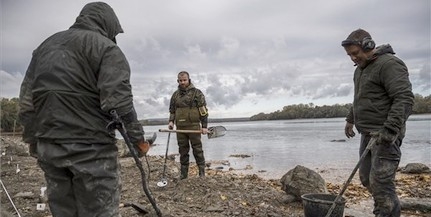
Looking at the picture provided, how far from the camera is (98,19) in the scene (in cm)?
346

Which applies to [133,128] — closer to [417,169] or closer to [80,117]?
[80,117]

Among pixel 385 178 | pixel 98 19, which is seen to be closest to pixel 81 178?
pixel 98 19

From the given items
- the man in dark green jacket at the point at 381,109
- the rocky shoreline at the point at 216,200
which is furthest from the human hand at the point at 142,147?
the man in dark green jacket at the point at 381,109

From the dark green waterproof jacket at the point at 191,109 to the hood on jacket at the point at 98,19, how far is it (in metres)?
4.65

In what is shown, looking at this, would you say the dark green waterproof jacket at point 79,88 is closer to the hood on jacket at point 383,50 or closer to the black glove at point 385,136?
the black glove at point 385,136

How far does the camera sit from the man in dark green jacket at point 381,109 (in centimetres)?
439

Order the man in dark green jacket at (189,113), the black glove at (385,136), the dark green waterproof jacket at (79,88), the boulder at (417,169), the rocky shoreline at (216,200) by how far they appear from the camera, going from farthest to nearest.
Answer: the boulder at (417,169) → the man in dark green jacket at (189,113) → the rocky shoreline at (216,200) → the black glove at (385,136) → the dark green waterproof jacket at (79,88)

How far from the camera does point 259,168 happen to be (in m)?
15.6

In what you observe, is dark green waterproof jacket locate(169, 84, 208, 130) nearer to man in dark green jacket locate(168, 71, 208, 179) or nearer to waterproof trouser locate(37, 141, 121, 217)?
man in dark green jacket locate(168, 71, 208, 179)

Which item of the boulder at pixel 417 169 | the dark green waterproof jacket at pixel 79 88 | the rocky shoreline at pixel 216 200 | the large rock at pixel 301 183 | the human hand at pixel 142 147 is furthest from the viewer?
the boulder at pixel 417 169

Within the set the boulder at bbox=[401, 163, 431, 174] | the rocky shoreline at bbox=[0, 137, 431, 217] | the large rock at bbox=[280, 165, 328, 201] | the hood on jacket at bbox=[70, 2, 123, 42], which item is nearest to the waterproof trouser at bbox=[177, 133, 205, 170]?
the rocky shoreline at bbox=[0, 137, 431, 217]

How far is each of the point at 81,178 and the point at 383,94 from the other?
11.6 feet

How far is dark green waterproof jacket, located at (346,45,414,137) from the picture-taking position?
4.38 meters

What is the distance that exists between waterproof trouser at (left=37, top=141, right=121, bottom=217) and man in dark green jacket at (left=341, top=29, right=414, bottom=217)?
297 cm
